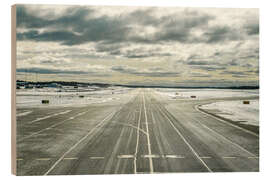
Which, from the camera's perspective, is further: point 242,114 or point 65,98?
point 65,98

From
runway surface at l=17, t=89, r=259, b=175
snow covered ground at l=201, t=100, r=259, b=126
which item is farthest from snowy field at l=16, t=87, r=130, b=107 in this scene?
snow covered ground at l=201, t=100, r=259, b=126

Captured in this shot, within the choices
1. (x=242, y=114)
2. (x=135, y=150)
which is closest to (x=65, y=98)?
(x=242, y=114)

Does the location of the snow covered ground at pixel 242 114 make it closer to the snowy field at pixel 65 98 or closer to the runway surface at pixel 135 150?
the runway surface at pixel 135 150

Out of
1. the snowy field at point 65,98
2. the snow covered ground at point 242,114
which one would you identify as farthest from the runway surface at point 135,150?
the snow covered ground at point 242,114

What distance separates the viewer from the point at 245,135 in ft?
53.5

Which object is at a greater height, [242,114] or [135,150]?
[242,114]

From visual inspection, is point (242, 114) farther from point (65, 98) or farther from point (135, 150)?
point (65, 98)

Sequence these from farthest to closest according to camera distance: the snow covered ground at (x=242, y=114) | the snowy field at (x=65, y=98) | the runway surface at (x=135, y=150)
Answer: the snow covered ground at (x=242, y=114) → the snowy field at (x=65, y=98) → the runway surface at (x=135, y=150)

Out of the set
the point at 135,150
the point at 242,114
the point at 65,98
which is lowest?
the point at 135,150

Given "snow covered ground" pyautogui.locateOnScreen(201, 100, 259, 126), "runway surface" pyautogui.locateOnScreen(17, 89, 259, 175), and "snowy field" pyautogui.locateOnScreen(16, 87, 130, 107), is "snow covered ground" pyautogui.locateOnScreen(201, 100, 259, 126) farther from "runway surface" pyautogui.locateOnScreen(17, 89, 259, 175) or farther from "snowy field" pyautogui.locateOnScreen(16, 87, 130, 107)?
"snowy field" pyautogui.locateOnScreen(16, 87, 130, 107)

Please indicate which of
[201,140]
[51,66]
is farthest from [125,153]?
[51,66]

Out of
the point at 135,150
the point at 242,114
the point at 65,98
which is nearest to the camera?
the point at 135,150

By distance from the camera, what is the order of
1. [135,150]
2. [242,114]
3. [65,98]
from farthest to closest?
[65,98] < [242,114] < [135,150]

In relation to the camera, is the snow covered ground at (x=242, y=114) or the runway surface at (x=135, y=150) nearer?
the runway surface at (x=135, y=150)
